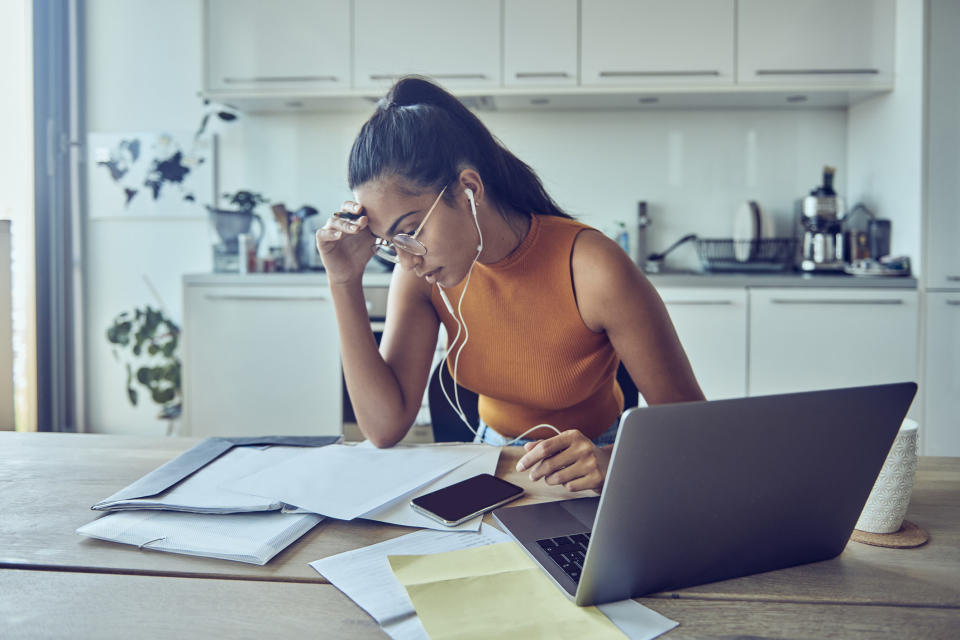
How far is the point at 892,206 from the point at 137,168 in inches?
132

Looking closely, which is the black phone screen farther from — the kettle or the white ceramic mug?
the kettle

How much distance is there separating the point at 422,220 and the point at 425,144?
0.12m

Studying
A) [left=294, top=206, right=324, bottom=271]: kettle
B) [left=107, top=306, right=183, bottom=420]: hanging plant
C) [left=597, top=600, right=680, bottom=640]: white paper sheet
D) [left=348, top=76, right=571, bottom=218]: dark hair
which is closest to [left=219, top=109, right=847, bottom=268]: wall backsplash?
[left=294, top=206, right=324, bottom=271]: kettle

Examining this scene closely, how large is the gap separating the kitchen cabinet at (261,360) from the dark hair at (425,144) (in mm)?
1741

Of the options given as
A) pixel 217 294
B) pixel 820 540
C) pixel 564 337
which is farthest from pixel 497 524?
pixel 217 294

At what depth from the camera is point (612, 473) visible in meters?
0.59

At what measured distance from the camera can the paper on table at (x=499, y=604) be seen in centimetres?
60

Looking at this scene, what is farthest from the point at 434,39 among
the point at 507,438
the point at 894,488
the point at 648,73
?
the point at 894,488

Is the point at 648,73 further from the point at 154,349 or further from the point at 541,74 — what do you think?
the point at 154,349

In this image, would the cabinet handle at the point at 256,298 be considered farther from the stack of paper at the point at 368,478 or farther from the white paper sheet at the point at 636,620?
the white paper sheet at the point at 636,620

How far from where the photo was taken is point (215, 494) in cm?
91

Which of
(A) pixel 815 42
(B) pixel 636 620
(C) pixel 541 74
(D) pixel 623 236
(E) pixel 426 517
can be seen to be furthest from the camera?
(D) pixel 623 236

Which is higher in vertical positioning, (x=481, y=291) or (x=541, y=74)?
(x=541, y=74)

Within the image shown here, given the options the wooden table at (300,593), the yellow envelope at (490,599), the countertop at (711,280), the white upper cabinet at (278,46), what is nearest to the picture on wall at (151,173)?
the white upper cabinet at (278,46)
